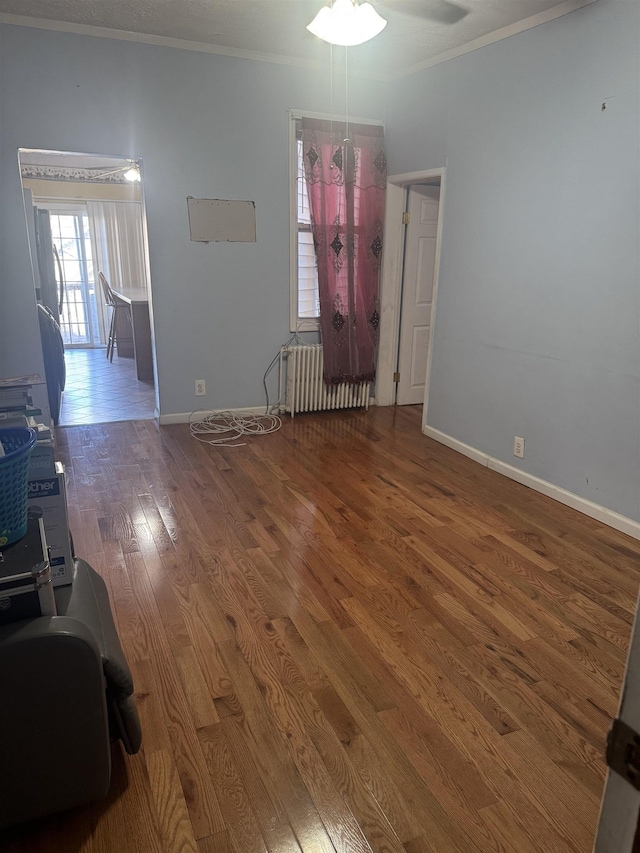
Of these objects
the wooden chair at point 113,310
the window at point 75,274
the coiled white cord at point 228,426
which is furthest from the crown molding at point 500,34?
the window at point 75,274

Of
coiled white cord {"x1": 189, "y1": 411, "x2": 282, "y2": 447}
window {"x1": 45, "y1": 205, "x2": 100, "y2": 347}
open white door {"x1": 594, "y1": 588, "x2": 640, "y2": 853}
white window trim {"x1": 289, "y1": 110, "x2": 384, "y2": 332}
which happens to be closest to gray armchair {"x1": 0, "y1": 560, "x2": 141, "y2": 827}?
open white door {"x1": 594, "y1": 588, "x2": 640, "y2": 853}

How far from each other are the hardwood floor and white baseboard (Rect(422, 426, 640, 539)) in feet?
0.19

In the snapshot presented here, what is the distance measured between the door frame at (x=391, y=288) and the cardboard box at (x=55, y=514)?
338 centimetres

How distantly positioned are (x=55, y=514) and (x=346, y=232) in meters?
3.76

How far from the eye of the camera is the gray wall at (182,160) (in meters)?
3.72

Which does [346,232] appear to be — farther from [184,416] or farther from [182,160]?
[184,416]

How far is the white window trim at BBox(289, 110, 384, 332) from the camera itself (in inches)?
173

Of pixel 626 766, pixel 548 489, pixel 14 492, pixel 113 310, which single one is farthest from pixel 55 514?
pixel 113 310

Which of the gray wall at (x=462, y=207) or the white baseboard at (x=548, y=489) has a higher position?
the gray wall at (x=462, y=207)

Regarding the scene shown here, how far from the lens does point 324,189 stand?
4508 millimetres

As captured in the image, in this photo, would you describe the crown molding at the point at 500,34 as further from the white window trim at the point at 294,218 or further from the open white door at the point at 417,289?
the open white door at the point at 417,289

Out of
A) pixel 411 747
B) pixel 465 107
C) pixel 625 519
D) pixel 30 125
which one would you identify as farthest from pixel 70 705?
pixel 465 107

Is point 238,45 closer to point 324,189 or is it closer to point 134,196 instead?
point 324,189

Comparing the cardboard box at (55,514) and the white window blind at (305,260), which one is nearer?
the cardboard box at (55,514)
